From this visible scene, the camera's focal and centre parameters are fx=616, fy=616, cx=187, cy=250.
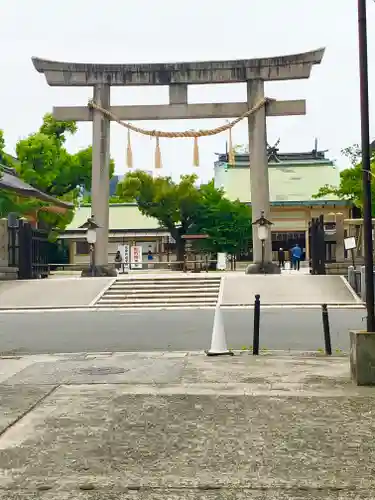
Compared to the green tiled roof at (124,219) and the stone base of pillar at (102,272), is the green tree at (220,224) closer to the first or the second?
the green tiled roof at (124,219)

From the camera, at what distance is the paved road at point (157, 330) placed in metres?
11.5

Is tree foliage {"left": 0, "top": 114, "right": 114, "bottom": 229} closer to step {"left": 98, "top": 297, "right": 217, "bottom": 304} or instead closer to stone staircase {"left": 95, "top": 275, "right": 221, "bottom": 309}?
stone staircase {"left": 95, "top": 275, "right": 221, "bottom": 309}

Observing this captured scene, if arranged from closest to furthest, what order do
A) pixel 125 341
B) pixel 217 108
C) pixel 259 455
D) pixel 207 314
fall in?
pixel 259 455 < pixel 125 341 < pixel 207 314 < pixel 217 108

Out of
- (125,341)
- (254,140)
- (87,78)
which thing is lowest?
(125,341)

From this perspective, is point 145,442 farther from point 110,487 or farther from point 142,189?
point 142,189

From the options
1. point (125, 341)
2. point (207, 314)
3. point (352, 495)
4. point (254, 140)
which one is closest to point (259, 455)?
point (352, 495)

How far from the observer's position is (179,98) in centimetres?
2752

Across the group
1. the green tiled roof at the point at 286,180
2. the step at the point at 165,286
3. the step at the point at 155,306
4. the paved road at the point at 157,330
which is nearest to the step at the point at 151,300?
the step at the point at 155,306

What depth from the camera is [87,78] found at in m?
27.8

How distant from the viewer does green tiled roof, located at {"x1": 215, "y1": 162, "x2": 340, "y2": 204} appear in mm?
52219

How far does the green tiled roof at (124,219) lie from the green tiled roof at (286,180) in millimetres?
7438

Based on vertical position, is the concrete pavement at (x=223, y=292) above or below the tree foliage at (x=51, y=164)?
below

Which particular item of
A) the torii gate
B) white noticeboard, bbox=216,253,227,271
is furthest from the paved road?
white noticeboard, bbox=216,253,227,271

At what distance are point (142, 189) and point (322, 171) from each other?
20.2m
